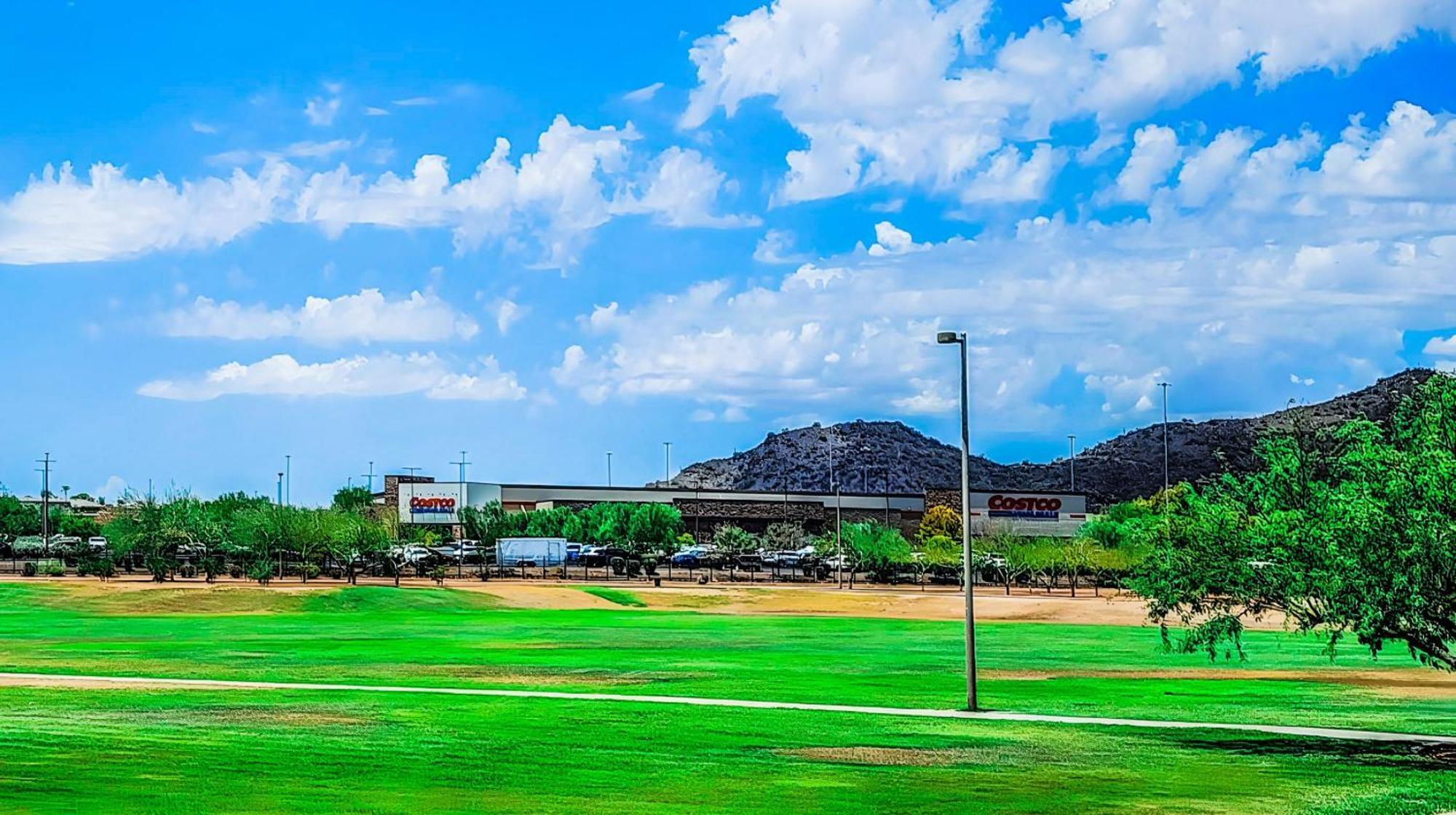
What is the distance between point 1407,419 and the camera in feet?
105

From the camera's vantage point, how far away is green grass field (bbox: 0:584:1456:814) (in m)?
28.2

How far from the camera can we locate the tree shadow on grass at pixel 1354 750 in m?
32.2

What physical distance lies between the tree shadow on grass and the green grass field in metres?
0.12

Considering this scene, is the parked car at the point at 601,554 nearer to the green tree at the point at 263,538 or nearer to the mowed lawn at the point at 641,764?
the green tree at the point at 263,538

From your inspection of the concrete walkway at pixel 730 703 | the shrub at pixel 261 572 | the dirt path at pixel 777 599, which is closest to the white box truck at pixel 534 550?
the dirt path at pixel 777 599

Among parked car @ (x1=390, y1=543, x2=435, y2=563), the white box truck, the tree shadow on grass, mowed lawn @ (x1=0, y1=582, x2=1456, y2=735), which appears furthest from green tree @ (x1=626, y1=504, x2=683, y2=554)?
the tree shadow on grass

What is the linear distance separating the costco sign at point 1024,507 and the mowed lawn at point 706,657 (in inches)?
2628

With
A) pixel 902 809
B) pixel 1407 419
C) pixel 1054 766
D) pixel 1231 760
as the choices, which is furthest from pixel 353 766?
pixel 1407 419

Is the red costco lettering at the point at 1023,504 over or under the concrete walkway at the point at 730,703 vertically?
over

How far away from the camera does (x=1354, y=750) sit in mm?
33969

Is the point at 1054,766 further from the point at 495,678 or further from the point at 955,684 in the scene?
the point at 495,678

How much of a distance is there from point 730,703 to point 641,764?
34.1 ft

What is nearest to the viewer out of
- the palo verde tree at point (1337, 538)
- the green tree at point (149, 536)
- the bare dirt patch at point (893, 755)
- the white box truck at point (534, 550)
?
the palo verde tree at point (1337, 538)

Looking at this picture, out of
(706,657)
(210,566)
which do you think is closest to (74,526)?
(210,566)
